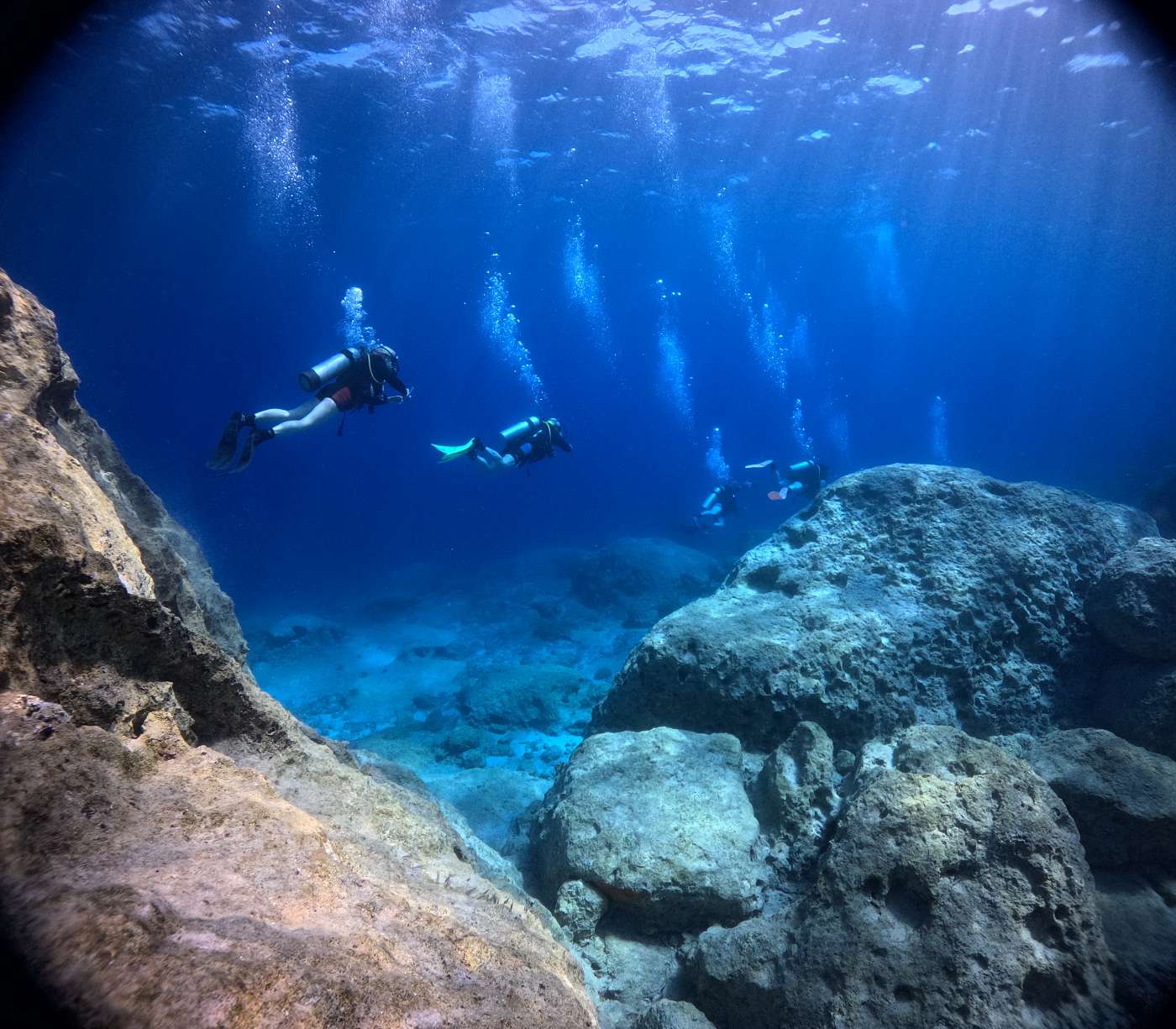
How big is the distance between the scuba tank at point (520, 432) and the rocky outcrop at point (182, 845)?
7.49 m

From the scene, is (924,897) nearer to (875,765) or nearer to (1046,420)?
(875,765)

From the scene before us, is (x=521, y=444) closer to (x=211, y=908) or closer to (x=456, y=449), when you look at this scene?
(x=456, y=449)

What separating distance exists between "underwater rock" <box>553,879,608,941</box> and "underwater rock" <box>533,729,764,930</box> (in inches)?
2.4

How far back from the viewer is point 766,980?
2.51m

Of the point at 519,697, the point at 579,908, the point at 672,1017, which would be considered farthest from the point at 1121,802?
the point at 519,697

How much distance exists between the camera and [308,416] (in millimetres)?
6918

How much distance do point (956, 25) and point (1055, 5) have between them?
2319mm

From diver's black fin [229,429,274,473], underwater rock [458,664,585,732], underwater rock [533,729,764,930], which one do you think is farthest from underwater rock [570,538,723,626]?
underwater rock [533,729,764,930]

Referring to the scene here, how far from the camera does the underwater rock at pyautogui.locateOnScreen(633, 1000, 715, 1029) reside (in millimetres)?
2492

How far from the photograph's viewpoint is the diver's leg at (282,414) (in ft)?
21.9

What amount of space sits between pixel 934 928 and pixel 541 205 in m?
33.1

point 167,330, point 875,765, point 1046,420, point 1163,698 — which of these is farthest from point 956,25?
point 1046,420

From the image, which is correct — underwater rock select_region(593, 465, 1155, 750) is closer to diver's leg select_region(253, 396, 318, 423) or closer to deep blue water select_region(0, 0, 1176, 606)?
diver's leg select_region(253, 396, 318, 423)

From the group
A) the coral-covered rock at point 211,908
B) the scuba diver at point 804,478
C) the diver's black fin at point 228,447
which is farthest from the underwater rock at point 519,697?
the coral-covered rock at point 211,908
